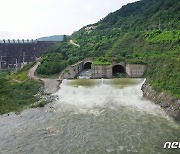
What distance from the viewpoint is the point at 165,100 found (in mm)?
33656

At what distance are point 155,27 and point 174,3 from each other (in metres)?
13.7

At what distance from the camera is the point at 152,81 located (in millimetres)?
41250

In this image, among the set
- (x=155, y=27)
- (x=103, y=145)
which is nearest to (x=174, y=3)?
(x=155, y=27)

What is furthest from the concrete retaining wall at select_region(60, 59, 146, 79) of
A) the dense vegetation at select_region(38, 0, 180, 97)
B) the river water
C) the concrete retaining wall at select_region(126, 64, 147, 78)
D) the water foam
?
the river water

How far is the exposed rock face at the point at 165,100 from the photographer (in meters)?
30.1

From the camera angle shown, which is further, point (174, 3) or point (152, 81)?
point (174, 3)

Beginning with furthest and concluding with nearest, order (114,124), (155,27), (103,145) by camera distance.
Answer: (155,27) < (114,124) < (103,145)

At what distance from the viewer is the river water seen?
2411 cm

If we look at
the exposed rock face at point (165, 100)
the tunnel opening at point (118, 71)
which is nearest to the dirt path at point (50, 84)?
the tunnel opening at point (118, 71)

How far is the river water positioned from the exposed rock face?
0.71 meters

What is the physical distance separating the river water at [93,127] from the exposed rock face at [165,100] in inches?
28.1

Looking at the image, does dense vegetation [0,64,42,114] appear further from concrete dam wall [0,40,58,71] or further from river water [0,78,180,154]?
concrete dam wall [0,40,58,71]

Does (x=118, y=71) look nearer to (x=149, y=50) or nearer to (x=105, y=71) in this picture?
(x=105, y=71)

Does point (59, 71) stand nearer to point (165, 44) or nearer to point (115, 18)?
point (165, 44)
